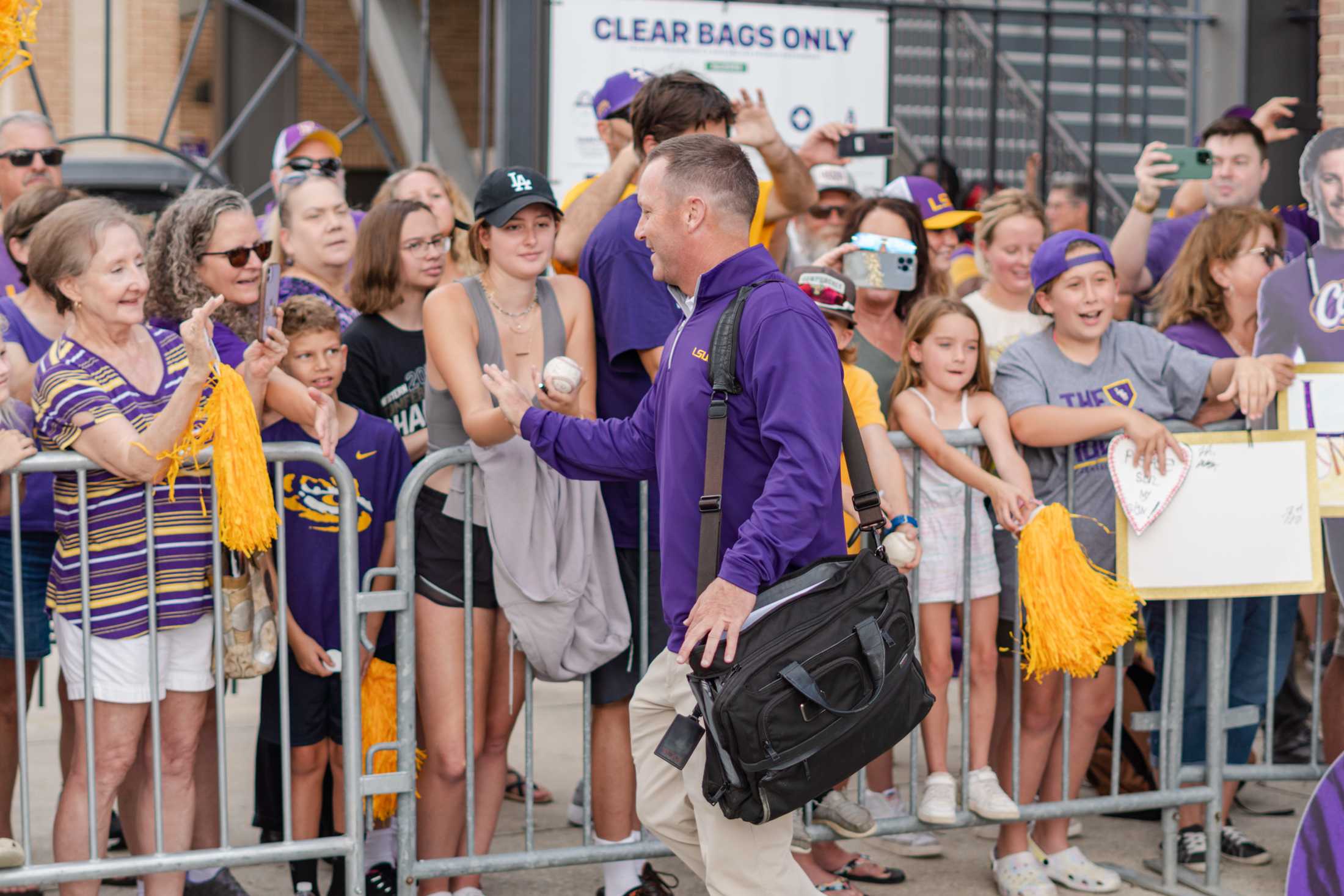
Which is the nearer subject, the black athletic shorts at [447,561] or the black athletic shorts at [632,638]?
the black athletic shorts at [447,561]

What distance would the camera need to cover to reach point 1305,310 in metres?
4.69

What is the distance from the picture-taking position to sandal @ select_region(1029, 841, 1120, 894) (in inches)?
183

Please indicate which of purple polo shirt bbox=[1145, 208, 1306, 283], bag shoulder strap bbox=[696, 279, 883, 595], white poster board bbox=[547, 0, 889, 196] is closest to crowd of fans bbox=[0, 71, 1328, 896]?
bag shoulder strap bbox=[696, 279, 883, 595]

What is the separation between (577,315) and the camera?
4.18 meters

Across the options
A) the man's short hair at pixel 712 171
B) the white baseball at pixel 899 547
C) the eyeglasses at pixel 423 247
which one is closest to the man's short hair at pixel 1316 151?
the white baseball at pixel 899 547

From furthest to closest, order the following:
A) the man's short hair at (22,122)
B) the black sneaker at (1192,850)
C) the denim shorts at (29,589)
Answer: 1. the man's short hair at (22,122)
2. the black sneaker at (1192,850)
3. the denim shorts at (29,589)

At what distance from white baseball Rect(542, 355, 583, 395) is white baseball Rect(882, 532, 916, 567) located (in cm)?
99

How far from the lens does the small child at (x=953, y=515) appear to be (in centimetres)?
443

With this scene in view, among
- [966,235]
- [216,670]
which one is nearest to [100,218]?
[216,670]

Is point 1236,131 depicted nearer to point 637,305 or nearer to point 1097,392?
point 1097,392

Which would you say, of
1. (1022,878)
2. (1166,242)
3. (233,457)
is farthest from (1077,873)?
(233,457)

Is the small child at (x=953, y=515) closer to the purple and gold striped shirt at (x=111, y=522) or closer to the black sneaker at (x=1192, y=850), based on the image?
the black sneaker at (x=1192, y=850)

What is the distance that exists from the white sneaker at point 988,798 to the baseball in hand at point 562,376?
1.81m

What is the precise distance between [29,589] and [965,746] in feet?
9.02
